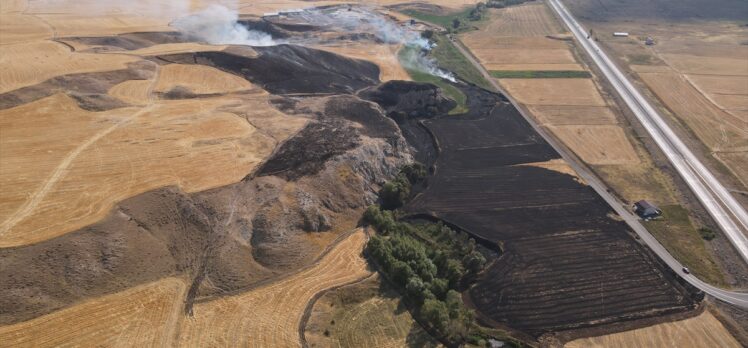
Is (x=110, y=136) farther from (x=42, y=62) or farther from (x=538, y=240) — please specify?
(x=538, y=240)

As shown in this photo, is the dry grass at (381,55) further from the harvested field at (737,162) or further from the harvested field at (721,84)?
the harvested field at (721,84)

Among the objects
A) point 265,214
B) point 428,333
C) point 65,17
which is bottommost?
point 428,333

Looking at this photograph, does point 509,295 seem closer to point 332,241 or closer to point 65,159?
point 332,241

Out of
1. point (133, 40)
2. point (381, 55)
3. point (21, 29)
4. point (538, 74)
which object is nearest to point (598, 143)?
point (538, 74)

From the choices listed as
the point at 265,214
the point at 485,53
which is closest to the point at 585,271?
the point at 265,214

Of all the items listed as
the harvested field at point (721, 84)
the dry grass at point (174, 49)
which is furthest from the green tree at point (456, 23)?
the dry grass at point (174, 49)

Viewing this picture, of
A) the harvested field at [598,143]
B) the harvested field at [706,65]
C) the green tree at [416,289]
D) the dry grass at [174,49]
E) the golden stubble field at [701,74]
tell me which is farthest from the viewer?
the harvested field at [706,65]
